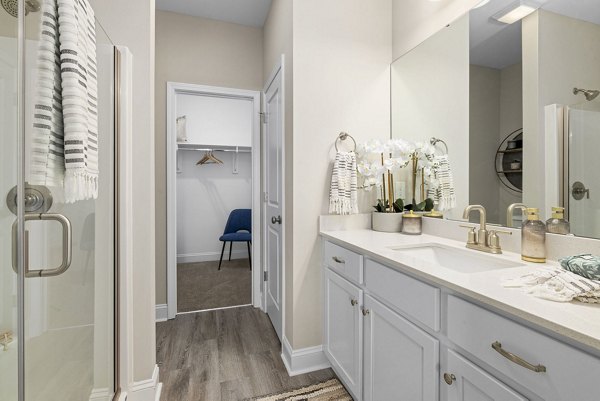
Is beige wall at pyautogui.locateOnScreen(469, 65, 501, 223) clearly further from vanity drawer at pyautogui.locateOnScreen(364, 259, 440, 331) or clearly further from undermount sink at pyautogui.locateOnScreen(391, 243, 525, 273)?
vanity drawer at pyautogui.locateOnScreen(364, 259, 440, 331)

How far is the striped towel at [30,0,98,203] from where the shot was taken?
0.86 meters

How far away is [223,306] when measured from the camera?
2826mm

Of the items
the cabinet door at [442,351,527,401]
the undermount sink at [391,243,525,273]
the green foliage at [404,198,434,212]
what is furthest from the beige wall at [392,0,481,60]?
the cabinet door at [442,351,527,401]

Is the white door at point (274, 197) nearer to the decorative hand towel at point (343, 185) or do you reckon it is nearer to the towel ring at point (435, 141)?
the decorative hand towel at point (343, 185)

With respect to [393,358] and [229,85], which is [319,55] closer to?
[229,85]

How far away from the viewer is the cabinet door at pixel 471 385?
2.38 feet

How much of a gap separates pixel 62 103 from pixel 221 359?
1751mm

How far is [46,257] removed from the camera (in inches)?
40.6

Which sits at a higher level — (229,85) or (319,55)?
(229,85)

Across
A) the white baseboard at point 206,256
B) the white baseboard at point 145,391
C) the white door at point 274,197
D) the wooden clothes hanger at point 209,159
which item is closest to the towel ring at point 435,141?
the white door at point 274,197

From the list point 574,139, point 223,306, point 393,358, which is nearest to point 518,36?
point 574,139

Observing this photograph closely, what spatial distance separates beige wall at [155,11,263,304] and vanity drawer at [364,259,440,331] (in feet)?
6.52

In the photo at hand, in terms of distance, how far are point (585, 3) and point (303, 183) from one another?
4.61 ft

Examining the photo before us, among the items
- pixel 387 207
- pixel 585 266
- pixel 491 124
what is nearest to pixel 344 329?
pixel 387 207
